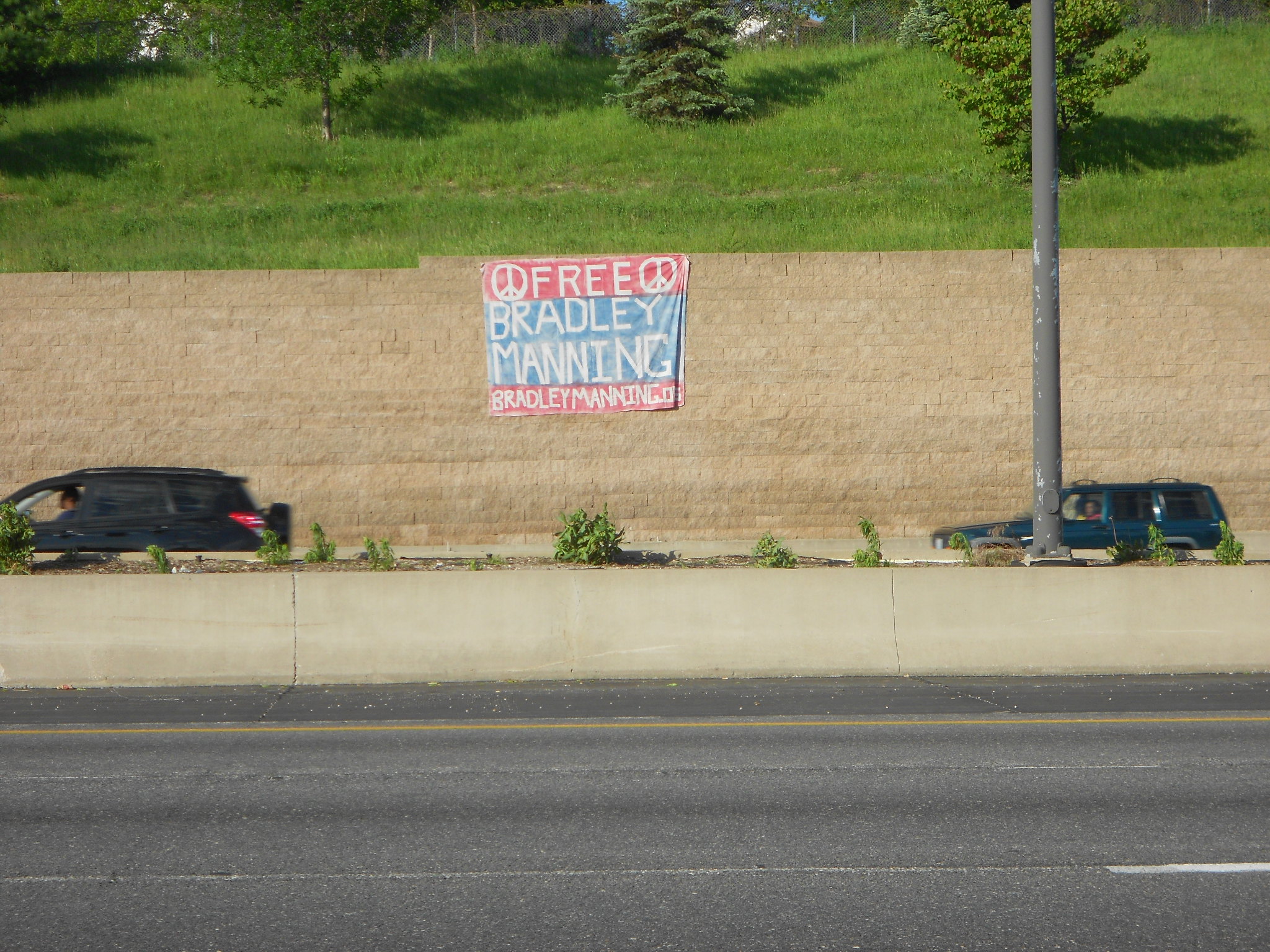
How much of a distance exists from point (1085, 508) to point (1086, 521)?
0.85 feet

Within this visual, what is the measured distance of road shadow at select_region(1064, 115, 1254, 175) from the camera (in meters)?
29.2

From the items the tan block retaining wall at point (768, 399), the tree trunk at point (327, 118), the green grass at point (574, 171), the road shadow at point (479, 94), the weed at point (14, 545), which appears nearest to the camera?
the weed at point (14, 545)

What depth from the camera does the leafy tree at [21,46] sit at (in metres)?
35.4

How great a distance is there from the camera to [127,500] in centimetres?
1518

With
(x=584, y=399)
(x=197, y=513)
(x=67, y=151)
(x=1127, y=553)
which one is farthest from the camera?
(x=67, y=151)

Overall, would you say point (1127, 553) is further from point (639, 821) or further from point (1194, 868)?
point (639, 821)

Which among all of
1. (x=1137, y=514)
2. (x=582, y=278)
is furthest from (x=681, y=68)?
(x=1137, y=514)

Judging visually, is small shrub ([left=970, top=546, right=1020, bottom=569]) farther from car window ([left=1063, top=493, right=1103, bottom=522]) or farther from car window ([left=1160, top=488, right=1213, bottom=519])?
car window ([left=1160, top=488, right=1213, bottom=519])

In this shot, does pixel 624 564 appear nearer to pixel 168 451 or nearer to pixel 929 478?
pixel 929 478

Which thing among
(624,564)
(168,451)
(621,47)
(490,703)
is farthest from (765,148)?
(490,703)

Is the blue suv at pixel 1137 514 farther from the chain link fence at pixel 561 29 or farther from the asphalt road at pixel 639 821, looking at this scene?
the chain link fence at pixel 561 29

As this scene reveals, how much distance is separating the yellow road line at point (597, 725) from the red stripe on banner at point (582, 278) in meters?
12.8

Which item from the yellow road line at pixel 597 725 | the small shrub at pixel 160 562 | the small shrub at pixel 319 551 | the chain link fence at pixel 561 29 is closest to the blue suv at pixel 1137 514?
the yellow road line at pixel 597 725

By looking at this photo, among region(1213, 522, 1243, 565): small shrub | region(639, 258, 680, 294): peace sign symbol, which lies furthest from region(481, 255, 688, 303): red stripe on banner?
region(1213, 522, 1243, 565): small shrub
